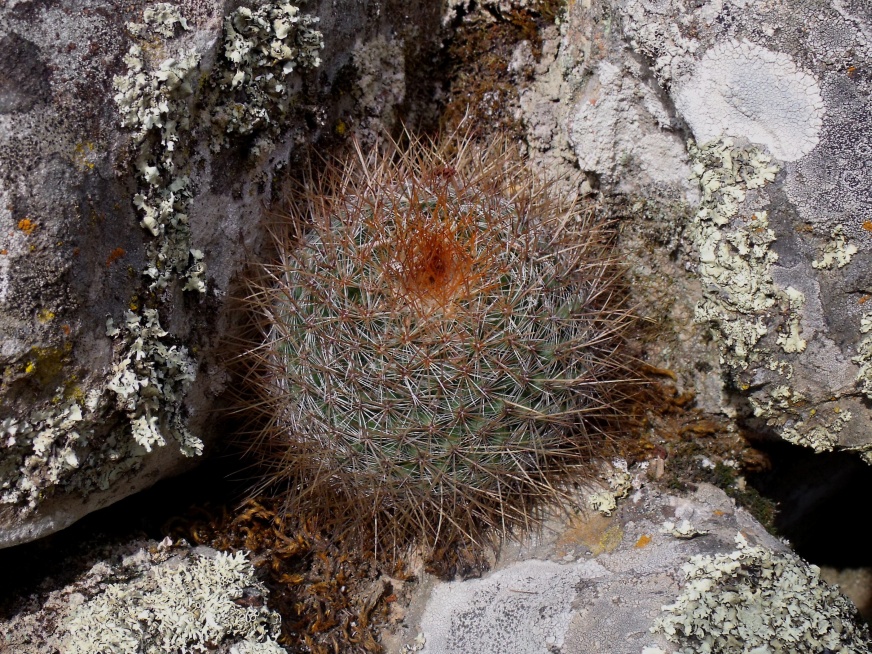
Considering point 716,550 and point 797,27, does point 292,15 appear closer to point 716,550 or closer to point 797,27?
point 797,27

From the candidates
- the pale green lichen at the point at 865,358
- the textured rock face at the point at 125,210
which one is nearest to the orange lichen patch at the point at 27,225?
the textured rock face at the point at 125,210

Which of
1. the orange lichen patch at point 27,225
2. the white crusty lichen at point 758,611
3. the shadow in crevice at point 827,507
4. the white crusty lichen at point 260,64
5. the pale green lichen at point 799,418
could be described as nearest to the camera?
the orange lichen patch at point 27,225

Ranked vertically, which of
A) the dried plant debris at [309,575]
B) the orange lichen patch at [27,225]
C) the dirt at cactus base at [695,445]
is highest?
the orange lichen patch at [27,225]

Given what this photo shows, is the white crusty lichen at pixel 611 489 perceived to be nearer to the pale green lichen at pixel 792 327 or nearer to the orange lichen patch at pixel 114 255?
the pale green lichen at pixel 792 327

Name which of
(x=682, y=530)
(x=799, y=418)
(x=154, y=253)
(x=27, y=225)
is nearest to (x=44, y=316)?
(x=27, y=225)

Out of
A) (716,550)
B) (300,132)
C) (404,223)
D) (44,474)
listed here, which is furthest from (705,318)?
(44,474)

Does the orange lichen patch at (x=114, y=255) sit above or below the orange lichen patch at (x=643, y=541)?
above

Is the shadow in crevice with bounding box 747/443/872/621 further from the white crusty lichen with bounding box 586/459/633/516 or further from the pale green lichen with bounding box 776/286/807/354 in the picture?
the pale green lichen with bounding box 776/286/807/354

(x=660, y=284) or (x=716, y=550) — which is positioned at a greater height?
(x=660, y=284)

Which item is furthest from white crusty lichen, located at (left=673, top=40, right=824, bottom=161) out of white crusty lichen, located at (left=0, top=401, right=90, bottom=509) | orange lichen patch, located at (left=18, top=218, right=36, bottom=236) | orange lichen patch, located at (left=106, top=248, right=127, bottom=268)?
white crusty lichen, located at (left=0, top=401, right=90, bottom=509)
